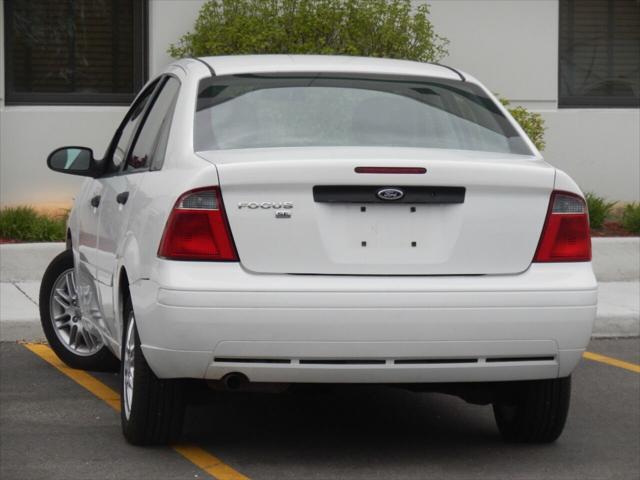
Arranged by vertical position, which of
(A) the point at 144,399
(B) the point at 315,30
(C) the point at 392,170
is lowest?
(A) the point at 144,399

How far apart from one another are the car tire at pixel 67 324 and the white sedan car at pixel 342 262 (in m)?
1.84

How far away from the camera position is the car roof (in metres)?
6.39

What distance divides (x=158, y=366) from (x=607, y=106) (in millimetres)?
10386

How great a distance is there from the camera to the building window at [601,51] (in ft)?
49.7

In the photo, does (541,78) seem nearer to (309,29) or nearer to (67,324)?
(309,29)

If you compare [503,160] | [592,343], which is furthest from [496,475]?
[592,343]

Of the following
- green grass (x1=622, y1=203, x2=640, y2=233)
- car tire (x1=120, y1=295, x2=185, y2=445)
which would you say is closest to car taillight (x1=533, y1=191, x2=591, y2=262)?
car tire (x1=120, y1=295, x2=185, y2=445)

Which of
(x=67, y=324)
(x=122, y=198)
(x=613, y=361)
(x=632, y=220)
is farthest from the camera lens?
(x=632, y=220)

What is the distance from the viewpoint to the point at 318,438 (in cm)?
638

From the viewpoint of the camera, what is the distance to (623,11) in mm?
15367

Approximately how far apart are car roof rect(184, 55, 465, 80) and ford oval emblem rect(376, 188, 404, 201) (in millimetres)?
1067

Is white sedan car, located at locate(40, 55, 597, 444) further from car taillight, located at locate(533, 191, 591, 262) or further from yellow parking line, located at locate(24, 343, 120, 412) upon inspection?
yellow parking line, located at locate(24, 343, 120, 412)

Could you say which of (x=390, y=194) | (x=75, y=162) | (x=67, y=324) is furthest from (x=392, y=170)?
(x=67, y=324)

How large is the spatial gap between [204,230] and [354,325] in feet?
2.25
